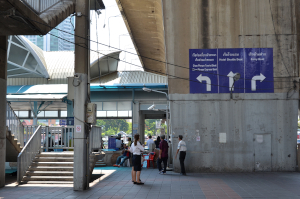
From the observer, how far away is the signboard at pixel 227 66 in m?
16.0

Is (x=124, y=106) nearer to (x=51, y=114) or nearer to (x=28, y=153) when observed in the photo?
(x=51, y=114)

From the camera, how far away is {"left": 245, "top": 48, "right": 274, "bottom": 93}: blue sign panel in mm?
15945

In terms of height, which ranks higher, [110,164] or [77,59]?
[77,59]

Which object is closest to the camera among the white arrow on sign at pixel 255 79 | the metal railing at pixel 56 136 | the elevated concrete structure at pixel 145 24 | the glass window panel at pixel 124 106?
the white arrow on sign at pixel 255 79

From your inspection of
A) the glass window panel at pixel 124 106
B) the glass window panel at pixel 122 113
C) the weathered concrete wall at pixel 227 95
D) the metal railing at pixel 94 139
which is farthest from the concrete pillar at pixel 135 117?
the weathered concrete wall at pixel 227 95

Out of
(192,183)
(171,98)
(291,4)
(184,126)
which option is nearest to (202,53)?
(171,98)

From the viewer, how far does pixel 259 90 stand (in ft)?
52.2

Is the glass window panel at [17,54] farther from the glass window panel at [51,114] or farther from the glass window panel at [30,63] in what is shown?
the glass window panel at [51,114]

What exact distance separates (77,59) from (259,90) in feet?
29.5

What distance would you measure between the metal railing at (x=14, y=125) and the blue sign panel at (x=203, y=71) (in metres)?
8.38

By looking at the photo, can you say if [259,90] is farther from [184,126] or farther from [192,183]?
[192,183]

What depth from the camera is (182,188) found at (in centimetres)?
1112

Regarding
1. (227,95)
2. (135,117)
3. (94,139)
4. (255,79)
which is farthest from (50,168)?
(135,117)

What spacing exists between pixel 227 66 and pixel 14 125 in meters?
10.4
